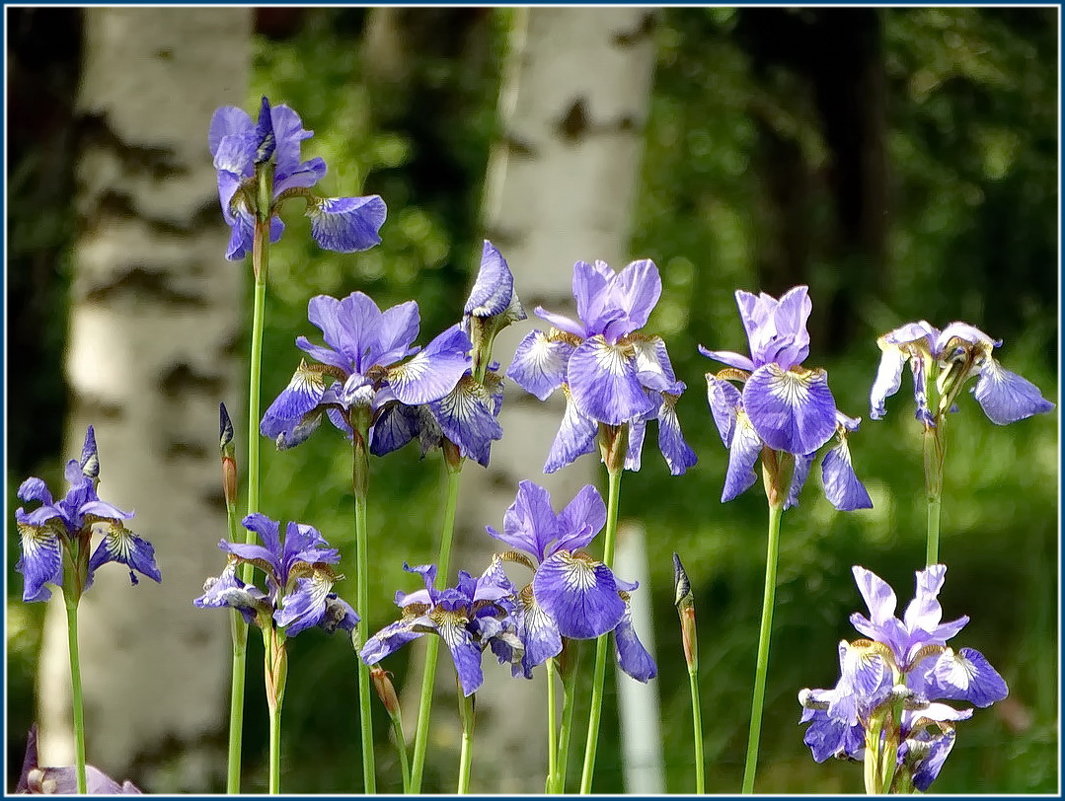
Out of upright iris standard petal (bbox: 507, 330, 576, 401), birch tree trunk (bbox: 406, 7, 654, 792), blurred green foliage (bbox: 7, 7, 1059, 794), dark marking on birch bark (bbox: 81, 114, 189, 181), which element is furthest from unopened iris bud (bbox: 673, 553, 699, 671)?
dark marking on birch bark (bbox: 81, 114, 189, 181)

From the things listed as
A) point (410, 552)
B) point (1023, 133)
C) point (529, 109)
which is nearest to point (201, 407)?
point (529, 109)

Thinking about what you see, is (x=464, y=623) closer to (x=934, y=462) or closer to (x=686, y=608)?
(x=686, y=608)

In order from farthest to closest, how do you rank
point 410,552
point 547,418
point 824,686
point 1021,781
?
point 410,552 → point 824,686 → point 547,418 → point 1021,781

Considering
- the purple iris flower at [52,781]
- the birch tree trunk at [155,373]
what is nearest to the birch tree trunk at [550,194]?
the birch tree trunk at [155,373]

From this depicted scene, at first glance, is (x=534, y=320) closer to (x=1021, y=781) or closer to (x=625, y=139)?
(x=625, y=139)

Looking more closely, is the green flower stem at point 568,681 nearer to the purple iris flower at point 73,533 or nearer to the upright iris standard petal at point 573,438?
the upright iris standard petal at point 573,438

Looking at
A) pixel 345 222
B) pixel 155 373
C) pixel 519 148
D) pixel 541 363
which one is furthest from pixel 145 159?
pixel 541 363
